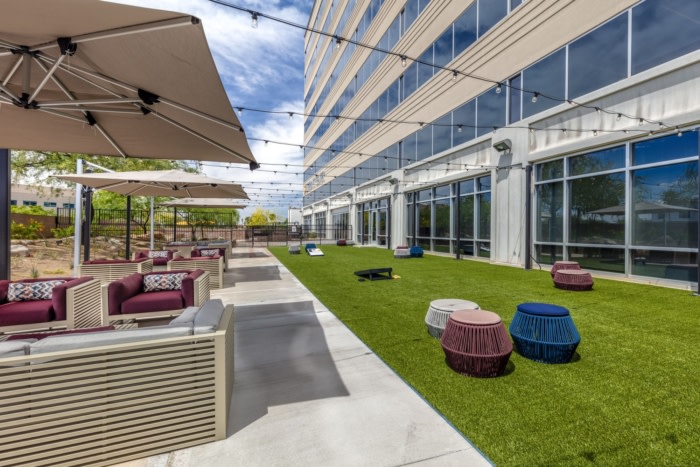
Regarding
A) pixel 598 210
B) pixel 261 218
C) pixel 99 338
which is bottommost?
pixel 99 338

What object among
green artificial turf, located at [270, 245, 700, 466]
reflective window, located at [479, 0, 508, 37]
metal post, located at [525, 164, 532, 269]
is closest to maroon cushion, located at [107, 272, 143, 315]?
green artificial turf, located at [270, 245, 700, 466]

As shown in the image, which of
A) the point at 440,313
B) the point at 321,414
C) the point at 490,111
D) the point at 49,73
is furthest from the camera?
the point at 490,111

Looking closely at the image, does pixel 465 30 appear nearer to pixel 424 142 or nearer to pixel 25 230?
pixel 424 142

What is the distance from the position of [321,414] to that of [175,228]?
19.1 meters

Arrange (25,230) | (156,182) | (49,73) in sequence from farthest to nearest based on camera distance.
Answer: (25,230) → (156,182) → (49,73)

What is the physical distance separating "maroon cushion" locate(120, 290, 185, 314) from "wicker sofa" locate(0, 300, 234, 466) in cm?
297

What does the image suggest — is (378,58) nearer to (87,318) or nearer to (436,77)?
(436,77)

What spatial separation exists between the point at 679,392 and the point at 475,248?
11.5 meters

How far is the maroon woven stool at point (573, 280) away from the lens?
7270mm

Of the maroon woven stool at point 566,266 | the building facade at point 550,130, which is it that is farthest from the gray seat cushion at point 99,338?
the maroon woven stool at point 566,266

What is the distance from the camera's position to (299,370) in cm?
343

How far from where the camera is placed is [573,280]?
7.36 meters

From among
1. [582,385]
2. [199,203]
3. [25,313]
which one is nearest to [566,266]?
[582,385]

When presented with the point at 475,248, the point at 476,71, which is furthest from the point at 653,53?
the point at 475,248
